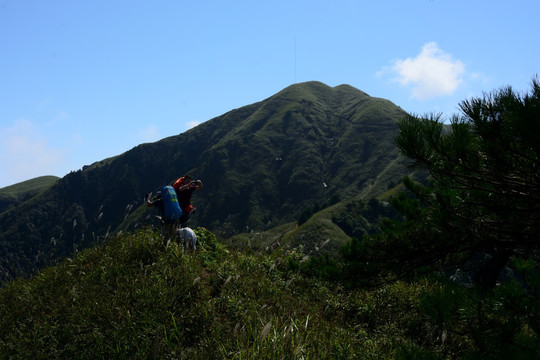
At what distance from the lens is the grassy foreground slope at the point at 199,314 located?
4734 millimetres

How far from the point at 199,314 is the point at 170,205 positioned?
11.2ft

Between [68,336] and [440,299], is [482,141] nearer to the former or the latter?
[440,299]

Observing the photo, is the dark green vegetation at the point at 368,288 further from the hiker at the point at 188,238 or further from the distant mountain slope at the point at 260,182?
the distant mountain slope at the point at 260,182

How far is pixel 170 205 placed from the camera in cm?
842

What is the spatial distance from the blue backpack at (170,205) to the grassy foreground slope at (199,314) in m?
0.54

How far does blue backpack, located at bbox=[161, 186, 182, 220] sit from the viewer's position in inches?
329

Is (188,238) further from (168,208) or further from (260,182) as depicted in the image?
(260,182)

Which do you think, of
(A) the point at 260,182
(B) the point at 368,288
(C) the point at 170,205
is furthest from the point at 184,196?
(A) the point at 260,182

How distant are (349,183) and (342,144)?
99.1 ft

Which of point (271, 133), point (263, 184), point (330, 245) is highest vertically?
point (271, 133)

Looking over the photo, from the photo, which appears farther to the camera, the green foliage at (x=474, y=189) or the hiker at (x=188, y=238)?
the hiker at (x=188, y=238)

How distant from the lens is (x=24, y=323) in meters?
6.30

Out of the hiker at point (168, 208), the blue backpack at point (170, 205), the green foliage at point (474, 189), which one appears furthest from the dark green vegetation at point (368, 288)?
the blue backpack at point (170, 205)

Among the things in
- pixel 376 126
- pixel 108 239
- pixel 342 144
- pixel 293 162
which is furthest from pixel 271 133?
pixel 108 239
